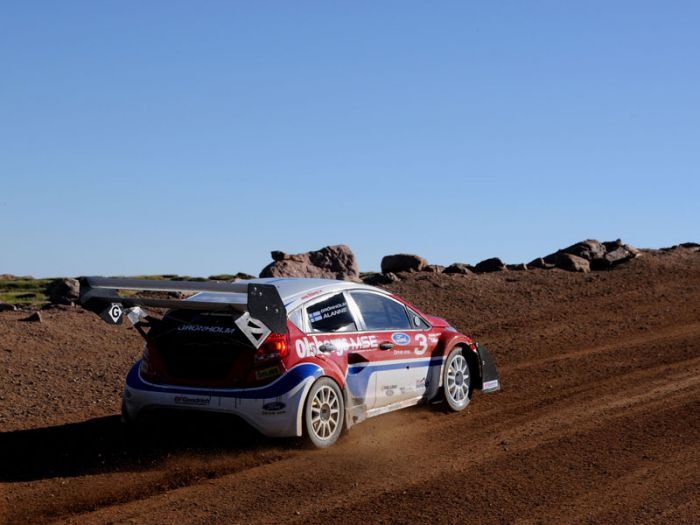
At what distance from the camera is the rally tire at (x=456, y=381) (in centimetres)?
1112

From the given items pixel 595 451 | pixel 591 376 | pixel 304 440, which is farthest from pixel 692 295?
pixel 304 440

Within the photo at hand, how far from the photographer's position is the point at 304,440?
8906mm

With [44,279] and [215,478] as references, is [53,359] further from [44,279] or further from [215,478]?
[44,279]

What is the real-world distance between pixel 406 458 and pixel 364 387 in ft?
3.75

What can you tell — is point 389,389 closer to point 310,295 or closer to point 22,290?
point 310,295

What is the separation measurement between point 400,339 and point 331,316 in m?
1.16

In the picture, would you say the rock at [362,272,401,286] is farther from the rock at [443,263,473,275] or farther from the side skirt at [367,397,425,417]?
the side skirt at [367,397,425,417]

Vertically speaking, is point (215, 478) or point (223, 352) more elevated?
point (223, 352)

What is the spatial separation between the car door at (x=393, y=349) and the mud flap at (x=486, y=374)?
3.18 feet

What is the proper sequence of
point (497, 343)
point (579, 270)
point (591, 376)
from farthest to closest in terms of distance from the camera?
1. point (579, 270)
2. point (497, 343)
3. point (591, 376)

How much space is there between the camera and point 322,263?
78.6 ft

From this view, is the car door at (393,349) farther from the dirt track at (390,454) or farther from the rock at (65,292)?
the rock at (65,292)

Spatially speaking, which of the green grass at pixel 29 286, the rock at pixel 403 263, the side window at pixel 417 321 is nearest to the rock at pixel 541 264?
the rock at pixel 403 263

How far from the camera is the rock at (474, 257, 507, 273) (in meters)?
25.7
